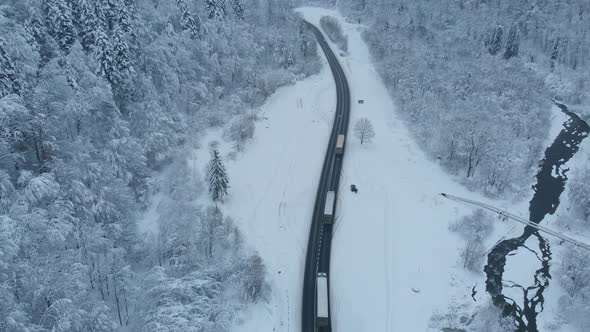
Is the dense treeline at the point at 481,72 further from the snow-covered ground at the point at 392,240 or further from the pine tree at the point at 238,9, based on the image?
the pine tree at the point at 238,9

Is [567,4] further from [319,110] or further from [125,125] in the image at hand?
[125,125]

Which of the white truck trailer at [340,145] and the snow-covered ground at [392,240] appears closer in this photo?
the snow-covered ground at [392,240]

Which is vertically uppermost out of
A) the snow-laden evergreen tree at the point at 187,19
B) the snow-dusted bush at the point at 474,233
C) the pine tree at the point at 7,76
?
the snow-laden evergreen tree at the point at 187,19

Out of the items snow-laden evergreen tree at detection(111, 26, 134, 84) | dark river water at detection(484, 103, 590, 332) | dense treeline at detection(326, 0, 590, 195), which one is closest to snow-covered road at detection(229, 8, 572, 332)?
dark river water at detection(484, 103, 590, 332)

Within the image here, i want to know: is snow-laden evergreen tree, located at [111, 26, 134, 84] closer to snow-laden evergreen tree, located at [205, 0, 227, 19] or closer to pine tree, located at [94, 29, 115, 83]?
pine tree, located at [94, 29, 115, 83]

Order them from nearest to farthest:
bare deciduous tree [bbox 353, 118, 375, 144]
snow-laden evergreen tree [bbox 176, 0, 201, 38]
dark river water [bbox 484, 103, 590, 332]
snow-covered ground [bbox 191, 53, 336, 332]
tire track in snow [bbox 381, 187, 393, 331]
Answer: tire track in snow [bbox 381, 187, 393, 331] → snow-covered ground [bbox 191, 53, 336, 332] → dark river water [bbox 484, 103, 590, 332] → bare deciduous tree [bbox 353, 118, 375, 144] → snow-laden evergreen tree [bbox 176, 0, 201, 38]

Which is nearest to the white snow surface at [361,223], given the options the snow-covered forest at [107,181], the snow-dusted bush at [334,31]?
the snow-covered forest at [107,181]

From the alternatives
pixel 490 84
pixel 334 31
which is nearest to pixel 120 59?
pixel 490 84
